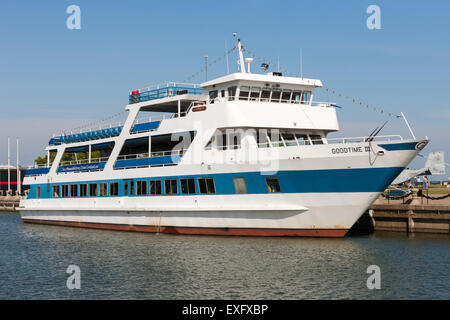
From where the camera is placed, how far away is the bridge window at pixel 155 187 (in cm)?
2869

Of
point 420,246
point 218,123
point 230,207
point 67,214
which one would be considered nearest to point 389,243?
point 420,246

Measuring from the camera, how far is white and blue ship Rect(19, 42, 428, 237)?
23.0 metres

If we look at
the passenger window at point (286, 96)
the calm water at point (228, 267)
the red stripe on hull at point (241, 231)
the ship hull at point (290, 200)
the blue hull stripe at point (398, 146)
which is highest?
the passenger window at point (286, 96)

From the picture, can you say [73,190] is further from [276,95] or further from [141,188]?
[276,95]

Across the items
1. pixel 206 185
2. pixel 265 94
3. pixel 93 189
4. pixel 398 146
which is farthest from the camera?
pixel 93 189

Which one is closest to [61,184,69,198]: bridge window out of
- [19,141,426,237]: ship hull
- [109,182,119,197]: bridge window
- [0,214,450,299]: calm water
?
[109,182,119,197]: bridge window

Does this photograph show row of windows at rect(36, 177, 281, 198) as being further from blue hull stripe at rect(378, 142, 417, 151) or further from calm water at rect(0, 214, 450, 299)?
blue hull stripe at rect(378, 142, 417, 151)

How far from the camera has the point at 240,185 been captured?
987 inches

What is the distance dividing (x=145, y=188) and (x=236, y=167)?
22.4 ft

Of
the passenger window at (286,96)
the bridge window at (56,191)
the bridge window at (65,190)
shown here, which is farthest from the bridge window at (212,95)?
the bridge window at (56,191)

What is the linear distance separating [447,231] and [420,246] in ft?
15.5

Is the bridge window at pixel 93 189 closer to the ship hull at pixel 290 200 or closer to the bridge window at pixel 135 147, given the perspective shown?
the bridge window at pixel 135 147

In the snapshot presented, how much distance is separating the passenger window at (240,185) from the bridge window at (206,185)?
135cm

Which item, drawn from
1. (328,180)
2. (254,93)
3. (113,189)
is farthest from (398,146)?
(113,189)
